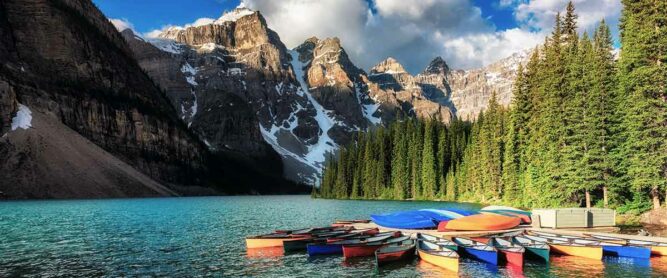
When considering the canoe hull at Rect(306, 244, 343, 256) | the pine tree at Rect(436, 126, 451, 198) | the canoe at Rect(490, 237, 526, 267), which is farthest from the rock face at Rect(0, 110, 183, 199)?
the canoe at Rect(490, 237, 526, 267)

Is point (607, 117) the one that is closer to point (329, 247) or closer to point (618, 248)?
point (618, 248)

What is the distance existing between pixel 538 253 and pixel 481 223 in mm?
8661

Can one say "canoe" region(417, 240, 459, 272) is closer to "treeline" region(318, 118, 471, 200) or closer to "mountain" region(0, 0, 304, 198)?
"treeline" region(318, 118, 471, 200)

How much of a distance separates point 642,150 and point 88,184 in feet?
452

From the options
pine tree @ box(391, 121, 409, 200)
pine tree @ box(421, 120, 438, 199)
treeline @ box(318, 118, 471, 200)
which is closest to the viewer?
pine tree @ box(421, 120, 438, 199)

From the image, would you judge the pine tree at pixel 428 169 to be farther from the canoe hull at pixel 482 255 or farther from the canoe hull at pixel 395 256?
the canoe hull at pixel 395 256

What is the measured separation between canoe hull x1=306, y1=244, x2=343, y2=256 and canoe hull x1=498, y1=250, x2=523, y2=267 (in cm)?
1181

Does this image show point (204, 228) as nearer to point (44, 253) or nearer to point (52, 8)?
point (44, 253)

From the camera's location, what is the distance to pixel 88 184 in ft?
462

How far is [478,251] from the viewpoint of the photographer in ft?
110

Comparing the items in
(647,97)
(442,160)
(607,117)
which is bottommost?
(442,160)

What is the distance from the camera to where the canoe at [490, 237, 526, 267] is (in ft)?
103

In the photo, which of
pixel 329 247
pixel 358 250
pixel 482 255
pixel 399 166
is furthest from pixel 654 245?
pixel 399 166

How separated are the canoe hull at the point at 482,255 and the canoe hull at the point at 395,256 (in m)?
3.85
